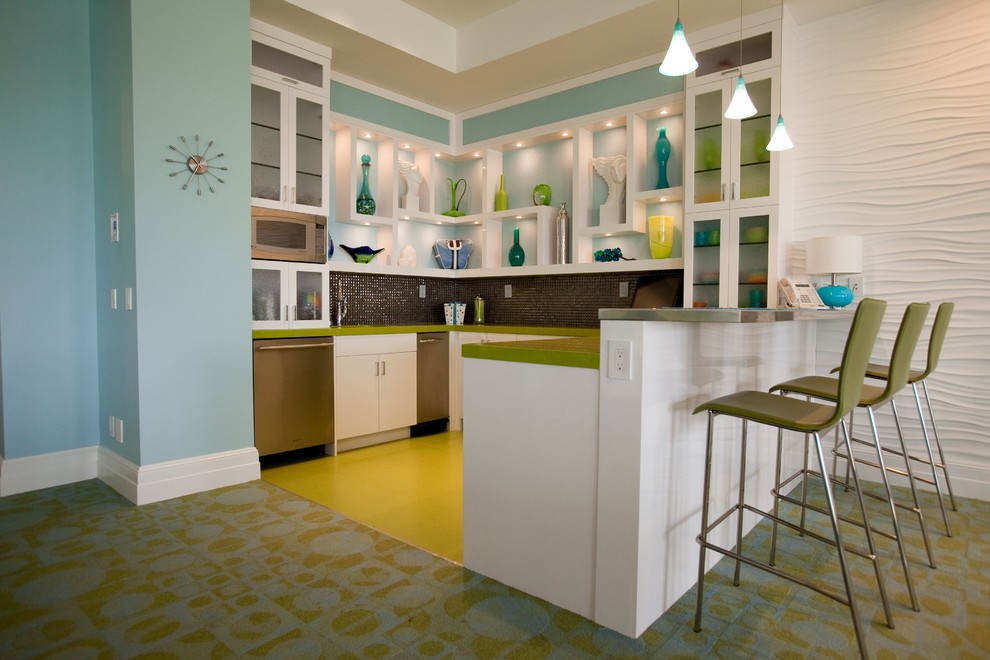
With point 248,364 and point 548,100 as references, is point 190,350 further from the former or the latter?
point 548,100

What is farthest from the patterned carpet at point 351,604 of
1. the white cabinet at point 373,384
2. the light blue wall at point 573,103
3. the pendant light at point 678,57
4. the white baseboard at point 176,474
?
the light blue wall at point 573,103

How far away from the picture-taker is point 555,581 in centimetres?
203

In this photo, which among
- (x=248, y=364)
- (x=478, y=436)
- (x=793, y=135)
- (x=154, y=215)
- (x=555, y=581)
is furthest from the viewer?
(x=793, y=135)

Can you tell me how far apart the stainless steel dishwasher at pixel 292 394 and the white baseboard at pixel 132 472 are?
253 millimetres

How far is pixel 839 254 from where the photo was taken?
11.1ft

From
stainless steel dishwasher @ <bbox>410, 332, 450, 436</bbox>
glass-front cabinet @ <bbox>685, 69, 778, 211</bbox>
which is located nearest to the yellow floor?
stainless steel dishwasher @ <bbox>410, 332, 450, 436</bbox>

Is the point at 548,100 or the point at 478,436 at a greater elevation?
the point at 548,100

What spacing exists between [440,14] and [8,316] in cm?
356

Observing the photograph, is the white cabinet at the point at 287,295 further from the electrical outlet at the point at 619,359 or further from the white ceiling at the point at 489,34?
the electrical outlet at the point at 619,359

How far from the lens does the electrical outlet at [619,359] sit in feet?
5.87

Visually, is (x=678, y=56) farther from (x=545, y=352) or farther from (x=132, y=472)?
(x=132, y=472)

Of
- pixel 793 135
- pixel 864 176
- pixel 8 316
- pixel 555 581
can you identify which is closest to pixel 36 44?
pixel 8 316

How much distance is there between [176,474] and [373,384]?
1508mm

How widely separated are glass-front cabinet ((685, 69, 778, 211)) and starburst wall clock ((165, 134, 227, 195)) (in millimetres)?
3080
